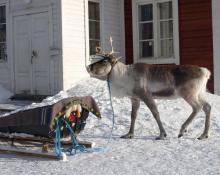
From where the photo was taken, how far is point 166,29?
14.6m

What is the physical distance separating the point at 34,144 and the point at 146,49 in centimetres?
747

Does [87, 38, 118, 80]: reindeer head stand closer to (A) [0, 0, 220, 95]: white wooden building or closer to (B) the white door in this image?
(A) [0, 0, 220, 95]: white wooden building

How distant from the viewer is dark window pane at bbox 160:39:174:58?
14554mm

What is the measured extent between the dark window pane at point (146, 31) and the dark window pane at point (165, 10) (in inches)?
17.9

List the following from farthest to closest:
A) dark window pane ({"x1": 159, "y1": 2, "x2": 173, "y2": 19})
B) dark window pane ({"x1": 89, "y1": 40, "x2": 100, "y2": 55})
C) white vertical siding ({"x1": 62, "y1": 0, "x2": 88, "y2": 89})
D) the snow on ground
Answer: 1. dark window pane ({"x1": 159, "y1": 2, "x2": 173, "y2": 19})
2. dark window pane ({"x1": 89, "y1": 40, "x2": 100, "y2": 55})
3. white vertical siding ({"x1": 62, "y1": 0, "x2": 88, "y2": 89})
4. the snow on ground

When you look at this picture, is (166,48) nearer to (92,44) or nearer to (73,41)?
(92,44)

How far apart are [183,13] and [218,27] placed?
1.16 metres

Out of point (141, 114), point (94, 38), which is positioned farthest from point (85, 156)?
point (94, 38)

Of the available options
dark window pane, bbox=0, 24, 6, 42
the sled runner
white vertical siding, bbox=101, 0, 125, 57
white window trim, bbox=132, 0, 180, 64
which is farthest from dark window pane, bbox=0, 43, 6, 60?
the sled runner

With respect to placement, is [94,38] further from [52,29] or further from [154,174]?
[154,174]

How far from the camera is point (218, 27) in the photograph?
44.3 ft

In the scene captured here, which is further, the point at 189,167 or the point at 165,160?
the point at 165,160

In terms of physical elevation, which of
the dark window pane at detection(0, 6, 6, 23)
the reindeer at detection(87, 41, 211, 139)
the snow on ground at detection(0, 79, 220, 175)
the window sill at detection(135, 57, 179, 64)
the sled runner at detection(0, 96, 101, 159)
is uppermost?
the dark window pane at detection(0, 6, 6, 23)

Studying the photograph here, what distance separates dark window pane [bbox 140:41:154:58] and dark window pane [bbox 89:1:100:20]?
62.9 inches
